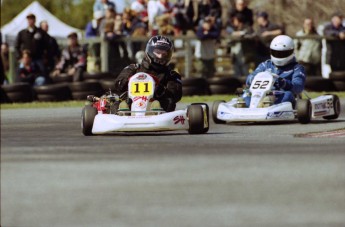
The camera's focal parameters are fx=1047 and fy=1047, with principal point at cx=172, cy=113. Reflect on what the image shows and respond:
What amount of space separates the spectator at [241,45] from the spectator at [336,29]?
61.6 inches

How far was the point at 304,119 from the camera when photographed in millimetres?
11242

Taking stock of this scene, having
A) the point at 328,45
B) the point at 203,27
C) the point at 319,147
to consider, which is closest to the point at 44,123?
the point at 319,147

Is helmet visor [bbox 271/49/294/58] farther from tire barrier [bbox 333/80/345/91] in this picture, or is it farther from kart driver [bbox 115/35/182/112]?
tire barrier [bbox 333/80/345/91]

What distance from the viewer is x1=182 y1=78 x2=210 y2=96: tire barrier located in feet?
57.0

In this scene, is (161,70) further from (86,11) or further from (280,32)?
(86,11)

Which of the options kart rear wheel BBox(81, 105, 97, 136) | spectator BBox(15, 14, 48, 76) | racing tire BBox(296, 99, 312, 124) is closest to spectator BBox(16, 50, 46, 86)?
spectator BBox(15, 14, 48, 76)

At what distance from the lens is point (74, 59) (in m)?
19.0

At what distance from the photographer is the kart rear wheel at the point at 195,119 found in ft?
30.7

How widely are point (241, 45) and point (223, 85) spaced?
66.1 inches

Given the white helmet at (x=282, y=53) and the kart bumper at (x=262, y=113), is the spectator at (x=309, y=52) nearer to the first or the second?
the white helmet at (x=282, y=53)

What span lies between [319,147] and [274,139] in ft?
3.33

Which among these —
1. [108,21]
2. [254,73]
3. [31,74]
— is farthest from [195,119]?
[108,21]

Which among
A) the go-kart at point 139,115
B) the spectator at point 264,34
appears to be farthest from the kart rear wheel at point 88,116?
the spectator at point 264,34

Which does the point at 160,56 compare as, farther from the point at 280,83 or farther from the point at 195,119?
the point at 280,83
